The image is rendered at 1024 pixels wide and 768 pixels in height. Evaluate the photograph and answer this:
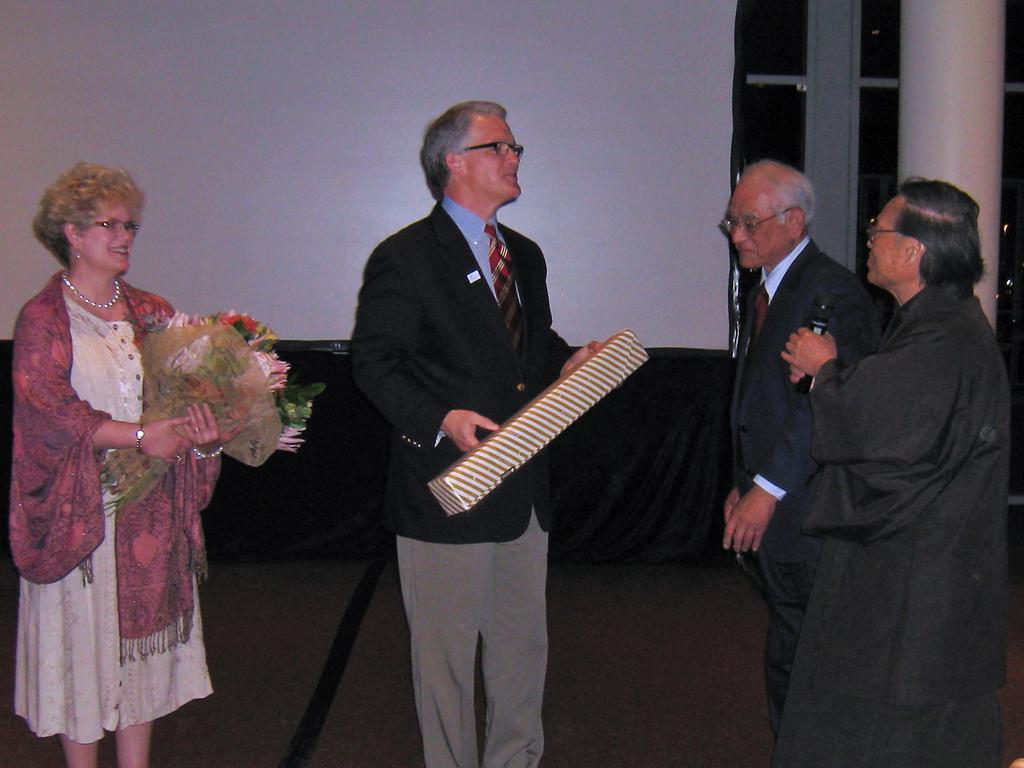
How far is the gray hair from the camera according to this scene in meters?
2.55

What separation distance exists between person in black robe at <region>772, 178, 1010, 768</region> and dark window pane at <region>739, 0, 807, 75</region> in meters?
4.29

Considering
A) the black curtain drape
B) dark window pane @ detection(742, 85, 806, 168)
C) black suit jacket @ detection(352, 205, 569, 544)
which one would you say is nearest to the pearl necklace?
black suit jacket @ detection(352, 205, 569, 544)

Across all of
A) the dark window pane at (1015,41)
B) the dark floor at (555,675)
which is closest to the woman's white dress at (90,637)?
the dark floor at (555,675)

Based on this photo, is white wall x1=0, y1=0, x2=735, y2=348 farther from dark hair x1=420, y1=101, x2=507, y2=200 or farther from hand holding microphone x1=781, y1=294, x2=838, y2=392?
hand holding microphone x1=781, y1=294, x2=838, y2=392

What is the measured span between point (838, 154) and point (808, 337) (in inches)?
177

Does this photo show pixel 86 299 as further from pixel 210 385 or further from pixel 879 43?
pixel 879 43

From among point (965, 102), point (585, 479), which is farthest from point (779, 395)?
point (965, 102)

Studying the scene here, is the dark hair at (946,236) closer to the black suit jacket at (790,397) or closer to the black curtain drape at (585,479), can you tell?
the black suit jacket at (790,397)

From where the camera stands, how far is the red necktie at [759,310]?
103 inches

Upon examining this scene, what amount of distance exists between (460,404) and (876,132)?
509 cm

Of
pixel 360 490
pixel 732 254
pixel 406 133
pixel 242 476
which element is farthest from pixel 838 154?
pixel 242 476

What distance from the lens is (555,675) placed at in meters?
3.71

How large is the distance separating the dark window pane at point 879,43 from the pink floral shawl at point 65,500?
5.43m

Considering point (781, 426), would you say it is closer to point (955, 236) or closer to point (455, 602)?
point (955, 236)
